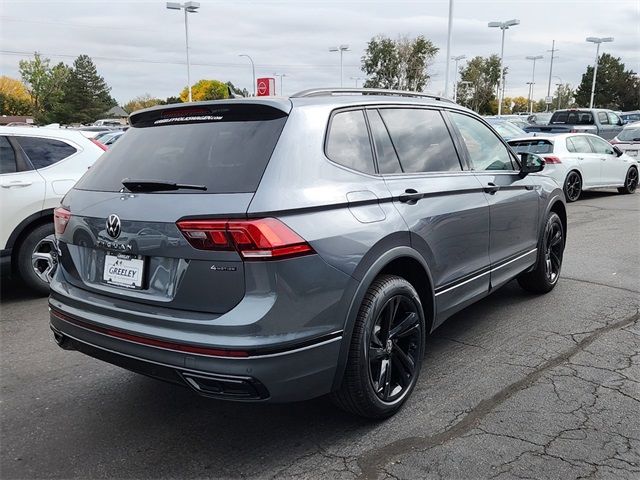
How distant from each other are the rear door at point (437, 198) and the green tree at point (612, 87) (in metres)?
87.7

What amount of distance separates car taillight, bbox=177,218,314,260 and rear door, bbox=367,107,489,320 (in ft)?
3.05

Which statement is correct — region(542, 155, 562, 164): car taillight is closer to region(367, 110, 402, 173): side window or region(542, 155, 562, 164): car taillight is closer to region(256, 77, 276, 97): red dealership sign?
region(256, 77, 276, 97): red dealership sign

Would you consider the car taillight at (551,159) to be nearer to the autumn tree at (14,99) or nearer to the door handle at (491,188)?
the door handle at (491,188)

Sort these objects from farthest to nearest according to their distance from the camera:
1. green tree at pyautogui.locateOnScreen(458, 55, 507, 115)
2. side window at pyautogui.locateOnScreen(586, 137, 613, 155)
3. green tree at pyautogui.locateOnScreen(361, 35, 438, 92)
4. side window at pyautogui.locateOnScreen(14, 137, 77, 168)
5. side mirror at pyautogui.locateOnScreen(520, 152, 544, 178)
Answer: green tree at pyautogui.locateOnScreen(458, 55, 507, 115) < green tree at pyautogui.locateOnScreen(361, 35, 438, 92) < side window at pyautogui.locateOnScreen(586, 137, 613, 155) < side window at pyautogui.locateOnScreen(14, 137, 77, 168) < side mirror at pyautogui.locateOnScreen(520, 152, 544, 178)

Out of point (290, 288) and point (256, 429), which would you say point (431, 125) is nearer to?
point (290, 288)

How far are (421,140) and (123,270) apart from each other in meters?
2.08

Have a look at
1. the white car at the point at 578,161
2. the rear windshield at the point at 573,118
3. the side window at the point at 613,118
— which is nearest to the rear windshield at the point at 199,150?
the white car at the point at 578,161

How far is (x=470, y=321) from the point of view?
491 centimetres

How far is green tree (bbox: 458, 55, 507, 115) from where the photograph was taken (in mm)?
64938

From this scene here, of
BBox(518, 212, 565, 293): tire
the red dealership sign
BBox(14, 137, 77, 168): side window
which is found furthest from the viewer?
the red dealership sign

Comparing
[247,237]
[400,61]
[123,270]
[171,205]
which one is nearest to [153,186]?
[171,205]

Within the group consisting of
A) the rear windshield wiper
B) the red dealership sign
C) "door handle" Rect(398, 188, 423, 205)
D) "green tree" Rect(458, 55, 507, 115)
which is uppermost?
"green tree" Rect(458, 55, 507, 115)

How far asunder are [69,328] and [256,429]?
1162mm

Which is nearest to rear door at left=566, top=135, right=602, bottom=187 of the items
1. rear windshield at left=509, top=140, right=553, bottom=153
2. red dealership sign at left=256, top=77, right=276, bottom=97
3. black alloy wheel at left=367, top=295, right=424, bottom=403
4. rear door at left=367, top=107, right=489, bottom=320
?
rear windshield at left=509, top=140, right=553, bottom=153
